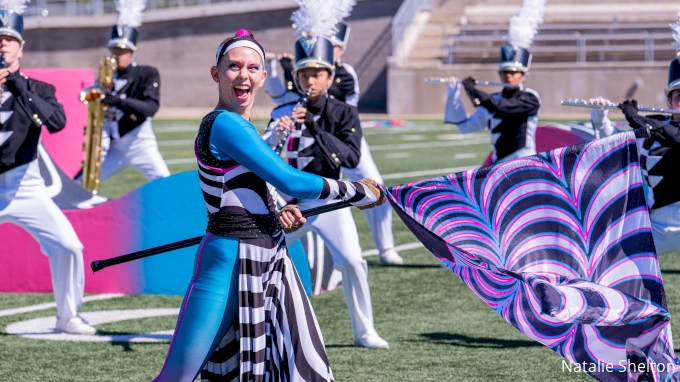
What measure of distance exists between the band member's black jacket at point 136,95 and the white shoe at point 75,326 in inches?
112

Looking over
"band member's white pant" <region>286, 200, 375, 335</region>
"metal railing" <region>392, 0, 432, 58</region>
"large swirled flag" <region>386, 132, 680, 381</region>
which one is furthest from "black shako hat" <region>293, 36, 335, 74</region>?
"metal railing" <region>392, 0, 432, 58</region>

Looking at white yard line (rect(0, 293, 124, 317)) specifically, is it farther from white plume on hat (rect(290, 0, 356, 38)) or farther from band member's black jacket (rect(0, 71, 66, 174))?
white plume on hat (rect(290, 0, 356, 38))

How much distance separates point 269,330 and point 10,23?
3397mm

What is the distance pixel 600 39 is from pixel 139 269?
22233 mm

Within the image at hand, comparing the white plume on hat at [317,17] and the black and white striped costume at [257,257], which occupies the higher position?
the white plume on hat at [317,17]

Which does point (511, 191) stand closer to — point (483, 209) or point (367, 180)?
point (483, 209)

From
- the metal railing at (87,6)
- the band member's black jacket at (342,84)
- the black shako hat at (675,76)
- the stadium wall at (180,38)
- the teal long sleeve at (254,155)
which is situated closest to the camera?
the teal long sleeve at (254,155)

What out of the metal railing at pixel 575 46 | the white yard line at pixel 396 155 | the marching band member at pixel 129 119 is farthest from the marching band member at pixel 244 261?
the metal railing at pixel 575 46

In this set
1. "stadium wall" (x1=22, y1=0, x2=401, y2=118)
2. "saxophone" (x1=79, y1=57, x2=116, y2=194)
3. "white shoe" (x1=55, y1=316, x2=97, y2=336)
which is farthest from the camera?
"stadium wall" (x1=22, y1=0, x2=401, y2=118)

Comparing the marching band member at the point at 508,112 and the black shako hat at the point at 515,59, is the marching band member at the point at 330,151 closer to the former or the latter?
the marching band member at the point at 508,112

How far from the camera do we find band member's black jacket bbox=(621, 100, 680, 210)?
619 cm

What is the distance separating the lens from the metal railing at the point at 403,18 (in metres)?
28.4

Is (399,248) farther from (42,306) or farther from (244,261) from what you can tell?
(244,261)

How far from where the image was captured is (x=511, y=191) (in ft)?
16.4
